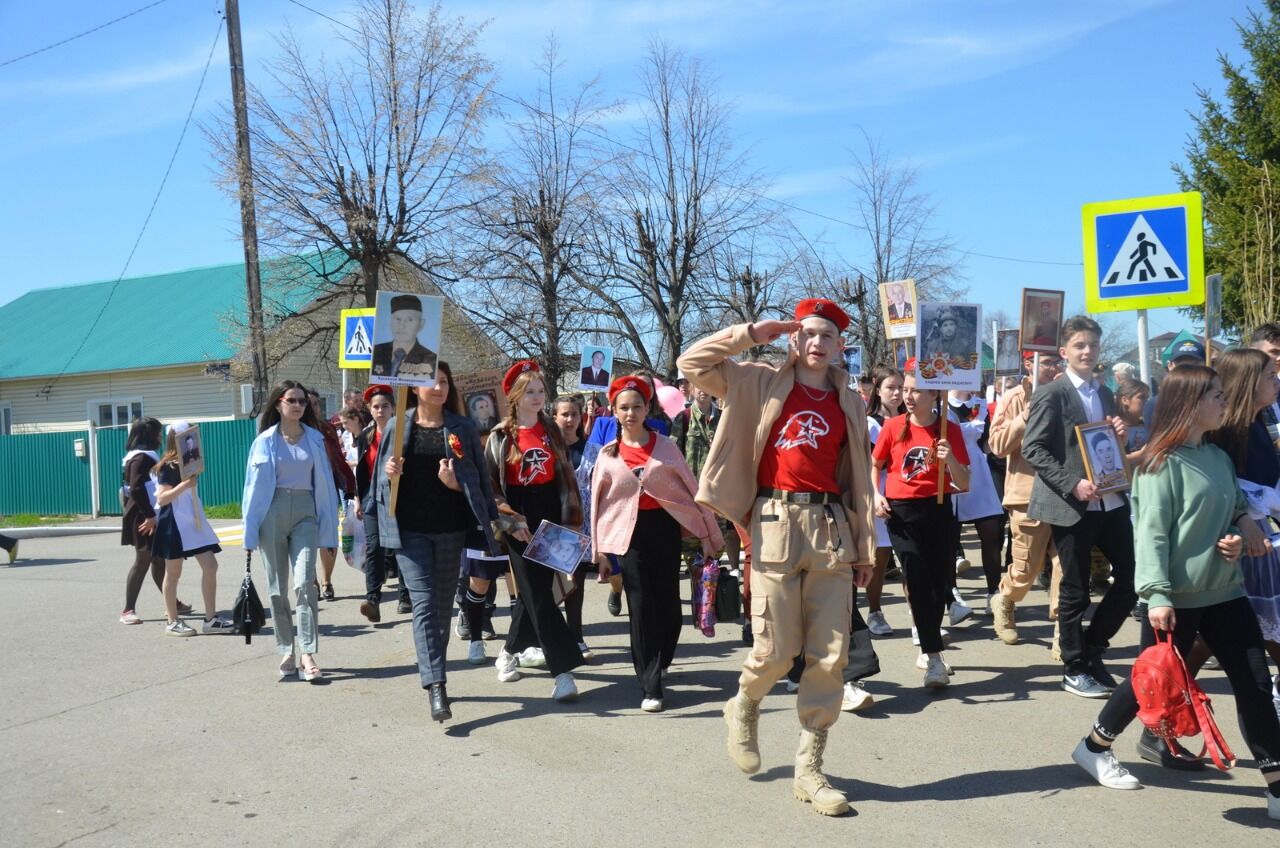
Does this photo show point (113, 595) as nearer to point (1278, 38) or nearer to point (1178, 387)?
point (1178, 387)

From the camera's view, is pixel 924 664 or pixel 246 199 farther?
pixel 246 199

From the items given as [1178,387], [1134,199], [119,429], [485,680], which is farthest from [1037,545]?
[119,429]

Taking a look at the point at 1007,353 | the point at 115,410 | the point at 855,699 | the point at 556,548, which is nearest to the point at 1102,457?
the point at 855,699

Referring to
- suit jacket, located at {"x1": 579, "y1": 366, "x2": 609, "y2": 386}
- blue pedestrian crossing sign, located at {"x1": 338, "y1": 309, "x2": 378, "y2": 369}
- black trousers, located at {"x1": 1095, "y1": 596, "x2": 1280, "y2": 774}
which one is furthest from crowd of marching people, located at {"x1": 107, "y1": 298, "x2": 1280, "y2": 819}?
suit jacket, located at {"x1": 579, "y1": 366, "x2": 609, "y2": 386}

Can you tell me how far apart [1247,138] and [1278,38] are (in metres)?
2.61

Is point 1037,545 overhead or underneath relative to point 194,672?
overhead

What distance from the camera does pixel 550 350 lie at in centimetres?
2380

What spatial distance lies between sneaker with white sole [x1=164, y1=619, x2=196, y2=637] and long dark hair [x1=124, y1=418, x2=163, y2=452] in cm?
164

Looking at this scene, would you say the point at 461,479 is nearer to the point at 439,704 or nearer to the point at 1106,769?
the point at 439,704

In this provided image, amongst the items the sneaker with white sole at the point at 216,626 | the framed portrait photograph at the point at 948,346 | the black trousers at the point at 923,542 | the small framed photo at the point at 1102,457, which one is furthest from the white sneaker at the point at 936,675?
the sneaker with white sole at the point at 216,626

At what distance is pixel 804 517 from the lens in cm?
504

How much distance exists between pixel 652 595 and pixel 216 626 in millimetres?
4807

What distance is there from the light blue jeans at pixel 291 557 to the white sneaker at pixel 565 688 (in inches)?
72.5

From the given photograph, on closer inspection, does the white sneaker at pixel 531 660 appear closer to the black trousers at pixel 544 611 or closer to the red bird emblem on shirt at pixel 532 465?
the black trousers at pixel 544 611
